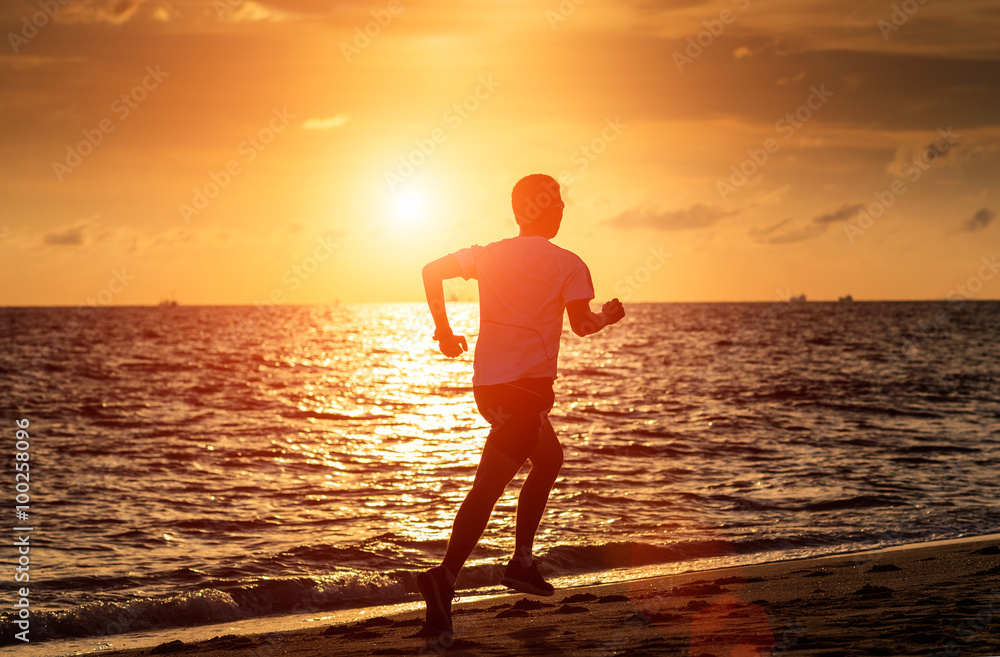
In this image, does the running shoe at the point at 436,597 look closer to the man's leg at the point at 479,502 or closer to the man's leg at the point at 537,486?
the man's leg at the point at 479,502

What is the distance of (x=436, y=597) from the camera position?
15.0ft

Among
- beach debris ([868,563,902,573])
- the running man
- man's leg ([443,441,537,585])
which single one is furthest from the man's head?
beach debris ([868,563,902,573])

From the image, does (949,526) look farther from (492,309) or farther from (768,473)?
(492,309)

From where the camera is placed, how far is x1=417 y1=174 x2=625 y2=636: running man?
14.7 ft

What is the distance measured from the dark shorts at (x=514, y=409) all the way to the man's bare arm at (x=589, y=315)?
0.36 meters

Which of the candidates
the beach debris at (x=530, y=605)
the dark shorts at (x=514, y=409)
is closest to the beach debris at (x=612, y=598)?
the beach debris at (x=530, y=605)

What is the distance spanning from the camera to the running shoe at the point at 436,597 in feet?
14.9

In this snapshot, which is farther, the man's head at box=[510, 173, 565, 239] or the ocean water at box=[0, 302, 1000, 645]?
the ocean water at box=[0, 302, 1000, 645]

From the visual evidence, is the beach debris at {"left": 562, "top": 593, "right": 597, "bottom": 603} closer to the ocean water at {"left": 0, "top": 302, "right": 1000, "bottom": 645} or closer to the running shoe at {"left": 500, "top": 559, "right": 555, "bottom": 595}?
the running shoe at {"left": 500, "top": 559, "right": 555, "bottom": 595}

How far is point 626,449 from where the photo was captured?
1811 cm

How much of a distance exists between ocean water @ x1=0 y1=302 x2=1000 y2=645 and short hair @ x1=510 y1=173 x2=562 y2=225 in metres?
5.33

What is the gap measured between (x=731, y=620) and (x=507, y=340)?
2169mm

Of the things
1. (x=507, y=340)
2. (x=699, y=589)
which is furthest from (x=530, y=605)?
(x=507, y=340)

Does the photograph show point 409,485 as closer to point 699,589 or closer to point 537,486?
point 699,589
